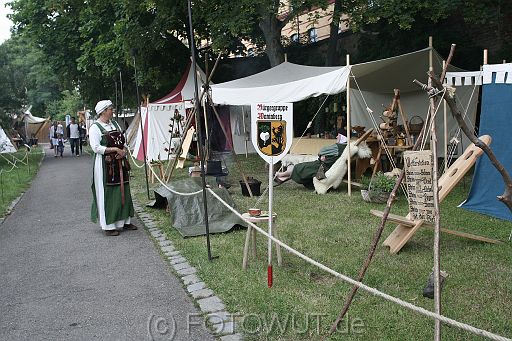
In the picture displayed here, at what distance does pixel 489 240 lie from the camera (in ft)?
16.8

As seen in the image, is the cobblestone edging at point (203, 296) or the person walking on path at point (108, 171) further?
the person walking on path at point (108, 171)

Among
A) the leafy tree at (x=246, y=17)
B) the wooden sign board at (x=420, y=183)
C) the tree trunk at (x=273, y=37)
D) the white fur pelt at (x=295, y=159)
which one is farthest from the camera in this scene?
the tree trunk at (x=273, y=37)

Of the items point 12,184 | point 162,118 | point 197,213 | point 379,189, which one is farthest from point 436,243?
point 162,118

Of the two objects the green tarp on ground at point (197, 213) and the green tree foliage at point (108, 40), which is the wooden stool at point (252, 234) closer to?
the green tarp on ground at point (197, 213)

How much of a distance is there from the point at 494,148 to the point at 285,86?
4169mm

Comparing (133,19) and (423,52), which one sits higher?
(133,19)

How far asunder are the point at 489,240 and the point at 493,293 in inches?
55.3

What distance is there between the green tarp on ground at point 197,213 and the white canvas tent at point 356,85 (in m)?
3.08

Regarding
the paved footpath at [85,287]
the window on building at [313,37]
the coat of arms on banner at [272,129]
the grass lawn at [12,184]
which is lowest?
the grass lawn at [12,184]

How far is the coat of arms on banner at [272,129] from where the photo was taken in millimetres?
4070

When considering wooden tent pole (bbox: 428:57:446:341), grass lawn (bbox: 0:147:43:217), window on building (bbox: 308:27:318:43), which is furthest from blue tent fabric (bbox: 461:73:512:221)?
window on building (bbox: 308:27:318:43)

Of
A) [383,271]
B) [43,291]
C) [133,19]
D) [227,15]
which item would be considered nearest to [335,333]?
[383,271]

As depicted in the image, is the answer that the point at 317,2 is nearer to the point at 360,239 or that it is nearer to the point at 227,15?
the point at 227,15

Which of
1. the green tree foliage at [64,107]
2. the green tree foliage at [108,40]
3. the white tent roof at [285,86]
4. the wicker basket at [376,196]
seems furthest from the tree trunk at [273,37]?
the green tree foliage at [64,107]
